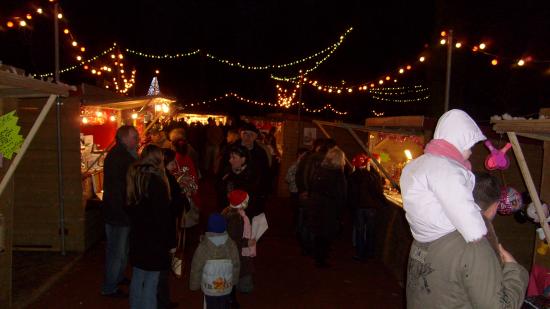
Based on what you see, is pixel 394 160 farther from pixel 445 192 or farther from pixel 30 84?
pixel 30 84

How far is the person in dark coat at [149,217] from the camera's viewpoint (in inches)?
159

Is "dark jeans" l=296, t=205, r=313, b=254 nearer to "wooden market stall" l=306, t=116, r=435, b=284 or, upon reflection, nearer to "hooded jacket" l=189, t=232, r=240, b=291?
"wooden market stall" l=306, t=116, r=435, b=284

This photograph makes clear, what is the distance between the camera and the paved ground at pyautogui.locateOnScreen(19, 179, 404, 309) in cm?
539

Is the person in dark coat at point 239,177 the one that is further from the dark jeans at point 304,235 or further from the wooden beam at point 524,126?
the wooden beam at point 524,126

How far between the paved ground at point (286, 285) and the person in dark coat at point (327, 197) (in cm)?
64

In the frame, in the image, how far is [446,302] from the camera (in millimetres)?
2270

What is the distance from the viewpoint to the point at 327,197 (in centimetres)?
670

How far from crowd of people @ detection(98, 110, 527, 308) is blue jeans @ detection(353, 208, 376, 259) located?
0.7 inches

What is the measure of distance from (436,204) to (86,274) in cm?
526

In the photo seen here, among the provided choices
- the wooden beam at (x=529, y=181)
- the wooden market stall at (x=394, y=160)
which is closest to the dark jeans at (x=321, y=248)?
the wooden market stall at (x=394, y=160)

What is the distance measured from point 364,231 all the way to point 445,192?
5.22 metres

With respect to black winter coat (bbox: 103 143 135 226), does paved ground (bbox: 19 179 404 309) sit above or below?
below

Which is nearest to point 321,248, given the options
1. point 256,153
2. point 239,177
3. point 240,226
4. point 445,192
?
point 256,153

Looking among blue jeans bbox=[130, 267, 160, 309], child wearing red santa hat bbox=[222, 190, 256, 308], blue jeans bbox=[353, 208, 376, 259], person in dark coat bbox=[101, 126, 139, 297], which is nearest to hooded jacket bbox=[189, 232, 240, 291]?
blue jeans bbox=[130, 267, 160, 309]
